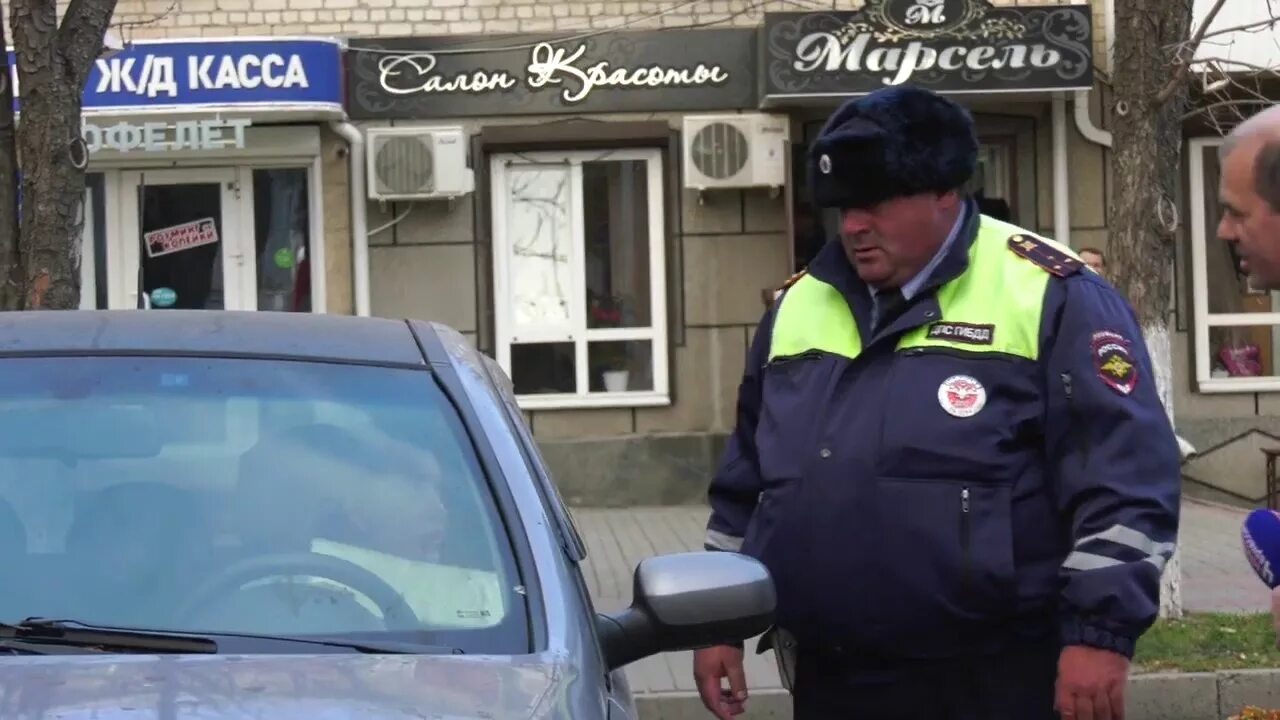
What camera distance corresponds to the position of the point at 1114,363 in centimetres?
301

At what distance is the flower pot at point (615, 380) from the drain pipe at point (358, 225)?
1.87 metres

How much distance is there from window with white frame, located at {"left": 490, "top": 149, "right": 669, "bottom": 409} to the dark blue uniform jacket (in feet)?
31.7

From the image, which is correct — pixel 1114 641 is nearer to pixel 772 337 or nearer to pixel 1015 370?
pixel 1015 370

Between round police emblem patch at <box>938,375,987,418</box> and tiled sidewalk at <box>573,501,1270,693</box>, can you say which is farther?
tiled sidewalk at <box>573,501,1270,693</box>

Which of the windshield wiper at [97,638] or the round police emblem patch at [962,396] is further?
the round police emblem patch at [962,396]

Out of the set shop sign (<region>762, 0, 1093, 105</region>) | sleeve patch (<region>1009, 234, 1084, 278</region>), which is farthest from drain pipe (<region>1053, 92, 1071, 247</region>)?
sleeve patch (<region>1009, 234, 1084, 278</region>)

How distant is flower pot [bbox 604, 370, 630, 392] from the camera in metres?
13.0

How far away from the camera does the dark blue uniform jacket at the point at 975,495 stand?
116 inches

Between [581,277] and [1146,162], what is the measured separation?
5591 millimetres

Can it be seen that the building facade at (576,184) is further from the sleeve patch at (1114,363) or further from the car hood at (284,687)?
the car hood at (284,687)

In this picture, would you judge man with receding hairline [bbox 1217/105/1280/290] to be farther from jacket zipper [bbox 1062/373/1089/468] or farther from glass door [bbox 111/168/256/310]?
glass door [bbox 111/168/256/310]

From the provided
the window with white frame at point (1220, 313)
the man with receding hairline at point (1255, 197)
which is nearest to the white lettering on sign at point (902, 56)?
the window with white frame at point (1220, 313)

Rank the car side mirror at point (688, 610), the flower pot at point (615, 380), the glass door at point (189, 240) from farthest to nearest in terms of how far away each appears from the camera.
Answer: the flower pot at point (615, 380) < the glass door at point (189, 240) < the car side mirror at point (688, 610)

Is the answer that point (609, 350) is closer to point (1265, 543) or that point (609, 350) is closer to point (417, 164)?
point (417, 164)
